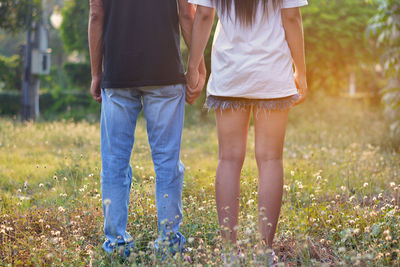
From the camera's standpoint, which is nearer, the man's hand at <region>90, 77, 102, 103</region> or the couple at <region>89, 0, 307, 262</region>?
the couple at <region>89, 0, 307, 262</region>

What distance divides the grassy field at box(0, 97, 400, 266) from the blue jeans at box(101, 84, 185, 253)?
0.21m

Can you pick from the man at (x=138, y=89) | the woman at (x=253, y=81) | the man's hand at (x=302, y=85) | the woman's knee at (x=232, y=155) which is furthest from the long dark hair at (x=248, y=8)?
the woman's knee at (x=232, y=155)

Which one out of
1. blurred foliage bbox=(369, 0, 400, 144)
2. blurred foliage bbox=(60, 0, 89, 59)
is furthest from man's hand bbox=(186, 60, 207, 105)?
blurred foliage bbox=(60, 0, 89, 59)

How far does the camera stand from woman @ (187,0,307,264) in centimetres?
246

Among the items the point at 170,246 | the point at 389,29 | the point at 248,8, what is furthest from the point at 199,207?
the point at 389,29

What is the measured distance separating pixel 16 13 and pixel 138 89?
974cm

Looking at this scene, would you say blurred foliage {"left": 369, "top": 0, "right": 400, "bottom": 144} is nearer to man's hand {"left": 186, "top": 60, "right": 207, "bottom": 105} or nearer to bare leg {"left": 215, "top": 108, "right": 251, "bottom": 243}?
man's hand {"left": 186, "top": 60, "right": 207, "bottom": 105}

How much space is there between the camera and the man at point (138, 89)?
2535 millimetres

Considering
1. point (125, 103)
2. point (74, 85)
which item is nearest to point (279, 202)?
point (125, 103)

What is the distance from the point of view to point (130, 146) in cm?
271

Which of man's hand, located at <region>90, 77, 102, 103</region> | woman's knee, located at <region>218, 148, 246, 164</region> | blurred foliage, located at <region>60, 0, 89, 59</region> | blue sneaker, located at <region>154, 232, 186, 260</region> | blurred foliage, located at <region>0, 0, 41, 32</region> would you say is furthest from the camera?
blurred foliage, located at <region>60, 0, 89, 59</region>

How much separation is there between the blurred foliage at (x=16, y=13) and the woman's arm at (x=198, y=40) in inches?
372

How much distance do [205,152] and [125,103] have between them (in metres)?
4.56

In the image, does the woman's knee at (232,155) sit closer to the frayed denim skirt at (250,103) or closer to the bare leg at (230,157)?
the bare leg at (230,157)
